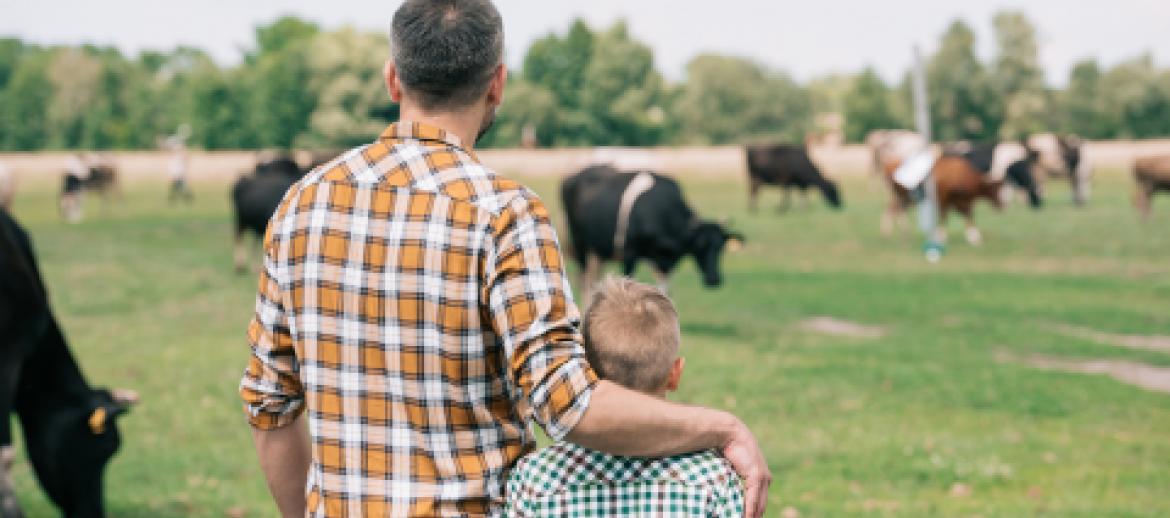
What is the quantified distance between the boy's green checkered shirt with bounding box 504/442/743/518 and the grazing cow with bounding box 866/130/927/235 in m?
20.4

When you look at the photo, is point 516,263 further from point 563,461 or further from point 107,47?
point 107,47

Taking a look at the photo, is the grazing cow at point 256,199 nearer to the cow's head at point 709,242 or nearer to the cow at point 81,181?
the cow's head at point 709,242

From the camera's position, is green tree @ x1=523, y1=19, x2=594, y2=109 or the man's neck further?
green tree @ x1=523, y1=19, x2=594, y2=109

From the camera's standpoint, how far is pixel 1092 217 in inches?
1194

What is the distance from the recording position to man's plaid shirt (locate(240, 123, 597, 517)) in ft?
7.38

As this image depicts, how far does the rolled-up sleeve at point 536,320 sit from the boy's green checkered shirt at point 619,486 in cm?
30

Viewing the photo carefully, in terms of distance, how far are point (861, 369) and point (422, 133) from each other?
9.74 m

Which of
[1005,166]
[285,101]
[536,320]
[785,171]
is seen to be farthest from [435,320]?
[285,101]

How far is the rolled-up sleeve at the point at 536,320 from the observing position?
2.22 m

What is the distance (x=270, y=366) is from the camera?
2.55 meters

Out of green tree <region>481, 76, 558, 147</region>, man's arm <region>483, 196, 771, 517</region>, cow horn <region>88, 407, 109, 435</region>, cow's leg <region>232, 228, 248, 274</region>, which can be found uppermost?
man's arm <region>483, 196, 771, 517</region>

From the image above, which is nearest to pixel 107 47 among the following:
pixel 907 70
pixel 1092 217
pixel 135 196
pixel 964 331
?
pixel 907 70

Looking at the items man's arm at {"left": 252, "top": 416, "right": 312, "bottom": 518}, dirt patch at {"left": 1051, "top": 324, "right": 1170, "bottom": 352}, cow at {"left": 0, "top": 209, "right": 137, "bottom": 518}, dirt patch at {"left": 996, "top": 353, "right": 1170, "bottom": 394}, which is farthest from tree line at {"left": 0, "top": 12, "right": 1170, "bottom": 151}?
man's arm at {"left": 252, "top": 416, "right": 312, "bottom": 518}

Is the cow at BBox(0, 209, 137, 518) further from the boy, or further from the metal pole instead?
the metal pole
